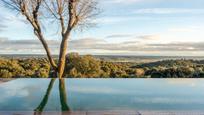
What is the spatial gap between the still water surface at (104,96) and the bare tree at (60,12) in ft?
6.14

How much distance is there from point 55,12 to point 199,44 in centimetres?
503

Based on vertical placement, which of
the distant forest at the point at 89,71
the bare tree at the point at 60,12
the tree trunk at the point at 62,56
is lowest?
the distant forest at the point at 89,71

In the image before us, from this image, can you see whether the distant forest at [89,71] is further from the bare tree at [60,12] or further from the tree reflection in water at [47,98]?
the tree reflection in water at [47,98]

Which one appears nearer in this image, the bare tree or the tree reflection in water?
the tree reflection in water

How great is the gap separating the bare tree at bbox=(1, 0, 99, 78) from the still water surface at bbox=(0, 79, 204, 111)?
187 cm

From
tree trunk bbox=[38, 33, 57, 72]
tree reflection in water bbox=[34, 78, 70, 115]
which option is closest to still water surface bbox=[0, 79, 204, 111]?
tree reflection in water bbox=[34, 78, 70, 115]

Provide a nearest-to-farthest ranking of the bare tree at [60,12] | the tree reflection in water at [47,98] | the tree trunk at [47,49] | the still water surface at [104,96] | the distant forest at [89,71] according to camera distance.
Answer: the tree reflection in water at [47,98]
the still water surface at [104,96]
the bare tree at [60,12]
the tree trunk at [47,49]
the distant forest at [89,71]

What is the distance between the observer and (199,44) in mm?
11820

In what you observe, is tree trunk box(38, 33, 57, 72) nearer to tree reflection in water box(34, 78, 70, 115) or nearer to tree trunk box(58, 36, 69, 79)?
tree trunk box(58, 36, 69, 79)

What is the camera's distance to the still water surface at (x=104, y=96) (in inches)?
161

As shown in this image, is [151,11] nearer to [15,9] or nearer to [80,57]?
[80,57]

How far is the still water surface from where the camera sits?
408 cm

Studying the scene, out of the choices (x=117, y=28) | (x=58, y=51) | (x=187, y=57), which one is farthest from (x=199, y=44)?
(x=58, y=51)

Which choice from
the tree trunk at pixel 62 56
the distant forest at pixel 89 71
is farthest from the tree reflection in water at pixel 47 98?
the distant forest at pixel 89 71
